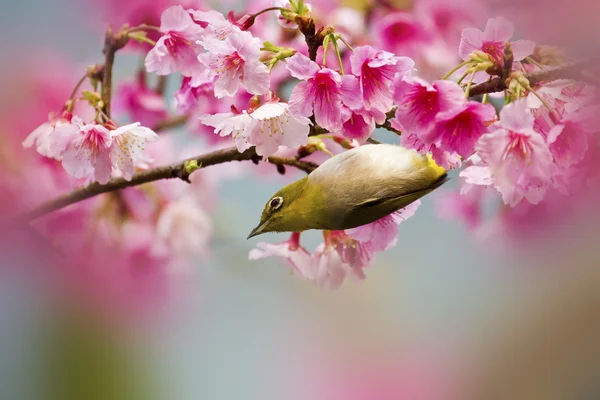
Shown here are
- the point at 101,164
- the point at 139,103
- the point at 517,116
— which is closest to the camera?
the point at 517,116

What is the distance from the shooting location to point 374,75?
417mm

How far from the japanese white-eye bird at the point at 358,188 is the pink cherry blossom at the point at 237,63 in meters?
0.07

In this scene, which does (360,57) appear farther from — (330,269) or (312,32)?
(330,269)

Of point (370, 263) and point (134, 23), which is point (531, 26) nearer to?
point (370, 263)

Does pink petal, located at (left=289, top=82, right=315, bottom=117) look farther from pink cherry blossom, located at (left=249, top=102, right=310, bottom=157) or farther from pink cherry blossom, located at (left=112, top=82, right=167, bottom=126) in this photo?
pink cherry blossom, located at (left=112, top=82, right=167, bottom=126)

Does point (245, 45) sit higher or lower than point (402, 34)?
lower

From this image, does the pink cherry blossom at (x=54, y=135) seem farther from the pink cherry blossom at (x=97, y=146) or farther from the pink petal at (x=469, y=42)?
the pink petal at (x=469, y=42)

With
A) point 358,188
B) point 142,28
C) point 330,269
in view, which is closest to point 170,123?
point 142,28

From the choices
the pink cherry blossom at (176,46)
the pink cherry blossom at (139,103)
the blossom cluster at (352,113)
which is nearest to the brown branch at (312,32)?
the blossom cluster at (352,113)

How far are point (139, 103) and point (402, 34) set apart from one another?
35cm

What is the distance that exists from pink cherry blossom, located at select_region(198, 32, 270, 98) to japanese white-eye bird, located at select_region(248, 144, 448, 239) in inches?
2.7

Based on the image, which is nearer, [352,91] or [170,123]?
[352,91]

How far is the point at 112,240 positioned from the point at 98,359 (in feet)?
0.52

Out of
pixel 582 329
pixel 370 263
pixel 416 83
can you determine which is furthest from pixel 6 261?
pixel 582 329
